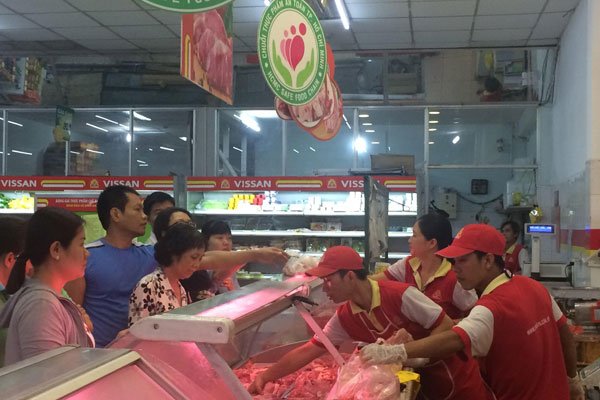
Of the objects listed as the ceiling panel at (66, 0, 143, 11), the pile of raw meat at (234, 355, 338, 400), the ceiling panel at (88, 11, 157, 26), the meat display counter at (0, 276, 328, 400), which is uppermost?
the ceiling panel at (66, 0, 143, 11)

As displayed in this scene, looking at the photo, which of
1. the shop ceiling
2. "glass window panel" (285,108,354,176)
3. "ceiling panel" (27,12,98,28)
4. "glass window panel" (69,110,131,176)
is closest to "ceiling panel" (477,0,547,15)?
the shop ceiling

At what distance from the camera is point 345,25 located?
9.05m

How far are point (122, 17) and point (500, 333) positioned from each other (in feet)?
25.7

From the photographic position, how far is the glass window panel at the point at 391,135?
40.4ft

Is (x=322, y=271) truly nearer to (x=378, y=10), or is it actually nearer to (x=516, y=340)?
(x=516, y=340)

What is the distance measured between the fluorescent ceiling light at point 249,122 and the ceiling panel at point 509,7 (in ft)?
17.0

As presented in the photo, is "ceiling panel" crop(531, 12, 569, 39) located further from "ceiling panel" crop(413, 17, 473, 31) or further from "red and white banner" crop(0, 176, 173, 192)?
"red and white banner" crop(0, 176, 173, 192)

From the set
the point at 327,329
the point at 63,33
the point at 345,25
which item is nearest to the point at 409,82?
the point at 345,25

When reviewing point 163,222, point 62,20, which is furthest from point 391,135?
point 163,222

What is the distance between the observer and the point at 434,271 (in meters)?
4.46

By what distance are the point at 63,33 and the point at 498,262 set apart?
867 cm

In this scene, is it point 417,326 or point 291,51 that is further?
point 291,51

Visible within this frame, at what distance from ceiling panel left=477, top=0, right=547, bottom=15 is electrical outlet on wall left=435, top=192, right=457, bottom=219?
4.88 m

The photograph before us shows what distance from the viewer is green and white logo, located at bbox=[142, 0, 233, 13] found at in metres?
2.66
